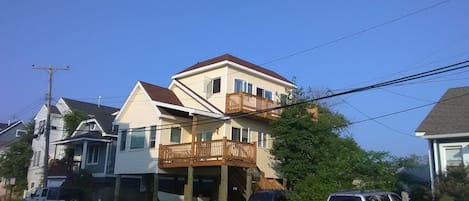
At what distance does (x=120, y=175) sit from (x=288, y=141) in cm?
1246

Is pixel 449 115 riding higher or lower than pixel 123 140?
higher

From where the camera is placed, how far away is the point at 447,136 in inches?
864

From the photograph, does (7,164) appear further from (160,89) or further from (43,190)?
(160,89)

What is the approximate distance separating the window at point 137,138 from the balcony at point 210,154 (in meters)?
2.97

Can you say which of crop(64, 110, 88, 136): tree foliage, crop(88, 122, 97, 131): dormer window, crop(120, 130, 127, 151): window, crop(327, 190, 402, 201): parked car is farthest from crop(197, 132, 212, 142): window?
crop(64, 110, 88, 136): tree foliage

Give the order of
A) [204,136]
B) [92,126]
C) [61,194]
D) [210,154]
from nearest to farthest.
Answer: [210,154] < [61,194] < [204,136] < [92,126]

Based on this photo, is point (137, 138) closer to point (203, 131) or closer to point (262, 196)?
point (203, 131)

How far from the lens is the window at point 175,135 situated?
102 feet

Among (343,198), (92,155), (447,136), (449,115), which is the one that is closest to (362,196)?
(343,198)

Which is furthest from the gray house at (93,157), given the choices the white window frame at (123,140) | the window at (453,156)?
the window at (453,156)

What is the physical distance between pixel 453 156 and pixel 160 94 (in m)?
18.5

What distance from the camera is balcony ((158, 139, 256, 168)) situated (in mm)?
26391

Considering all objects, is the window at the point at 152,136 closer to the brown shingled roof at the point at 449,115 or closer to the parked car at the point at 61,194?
the parked car at the point at 61,194

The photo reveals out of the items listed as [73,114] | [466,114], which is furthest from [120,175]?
[466,114]
